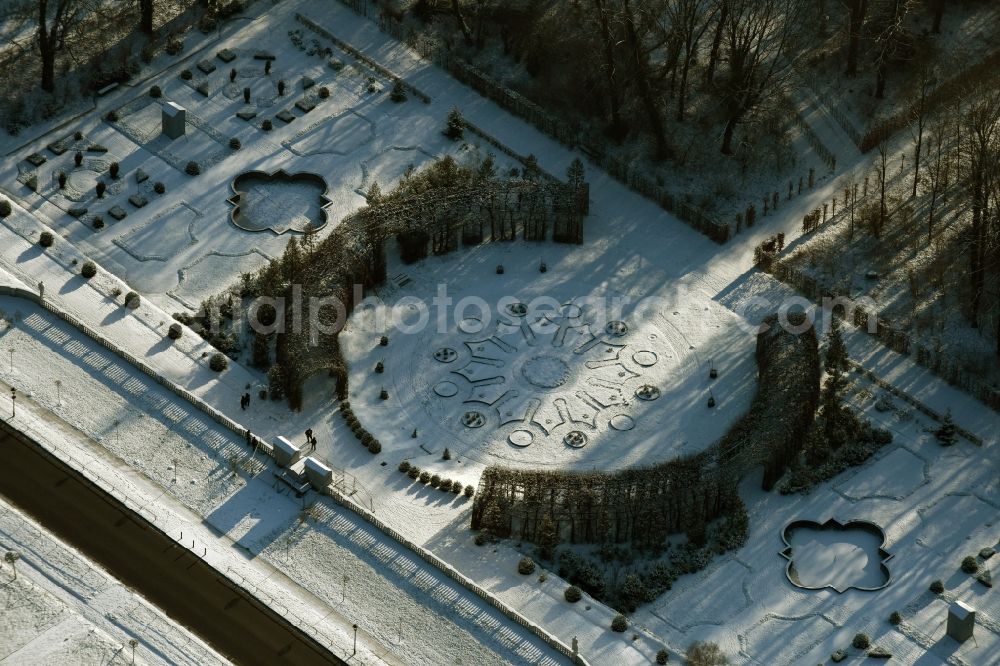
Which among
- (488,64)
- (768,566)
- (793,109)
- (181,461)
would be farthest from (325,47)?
(768,566)

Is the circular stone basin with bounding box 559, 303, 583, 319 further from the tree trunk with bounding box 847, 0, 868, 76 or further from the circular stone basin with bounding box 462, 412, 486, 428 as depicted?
the tree trunk with bounding box 847, 0, 868, 76

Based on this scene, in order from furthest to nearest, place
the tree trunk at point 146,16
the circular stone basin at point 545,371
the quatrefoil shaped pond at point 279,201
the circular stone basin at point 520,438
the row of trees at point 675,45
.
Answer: the tree trunk at point 146,16 → the row of trees at point 675,45 → the quatrefoil shaped pond at point 279,201 → the circular stone basin at point 545,371 → the circular stone basin at point 520,438

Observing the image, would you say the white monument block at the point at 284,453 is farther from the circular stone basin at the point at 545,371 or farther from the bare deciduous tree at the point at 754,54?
the bare deciduous tree at the point at 754,54

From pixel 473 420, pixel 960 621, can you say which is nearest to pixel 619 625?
pixel 960 621

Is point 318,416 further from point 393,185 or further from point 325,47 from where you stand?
point 325,47

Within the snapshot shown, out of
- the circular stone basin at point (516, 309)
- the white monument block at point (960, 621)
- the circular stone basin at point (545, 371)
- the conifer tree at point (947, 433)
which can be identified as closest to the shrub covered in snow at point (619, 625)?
the white monument block at point (960, 621)

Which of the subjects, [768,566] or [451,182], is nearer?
[768,566]

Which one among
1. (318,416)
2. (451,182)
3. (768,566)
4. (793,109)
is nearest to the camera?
(768,566)
